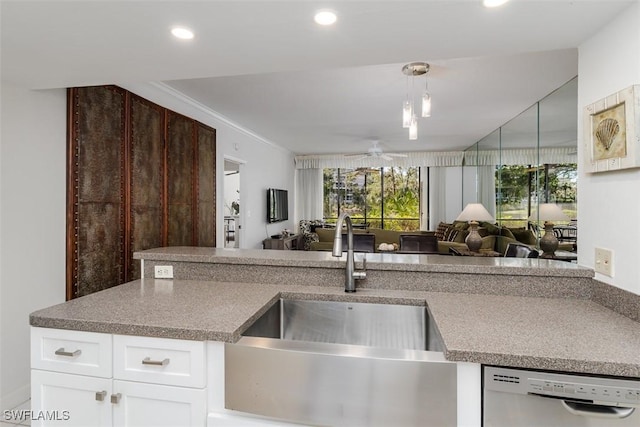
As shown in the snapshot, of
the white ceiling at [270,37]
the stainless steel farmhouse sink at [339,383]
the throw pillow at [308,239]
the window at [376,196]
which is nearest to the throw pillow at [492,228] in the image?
the window at [376,196]

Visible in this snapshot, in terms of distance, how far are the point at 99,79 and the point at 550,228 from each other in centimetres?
350

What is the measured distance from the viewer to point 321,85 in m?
3.39

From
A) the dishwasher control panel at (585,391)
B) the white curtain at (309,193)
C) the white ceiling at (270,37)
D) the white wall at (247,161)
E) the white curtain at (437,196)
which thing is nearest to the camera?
the dishwasher control panel at (585,391)

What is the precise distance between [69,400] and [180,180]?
8.85 feet

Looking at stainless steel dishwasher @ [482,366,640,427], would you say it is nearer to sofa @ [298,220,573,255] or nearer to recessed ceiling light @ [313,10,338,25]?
recessed ceiling light @ [313,10,338,25]

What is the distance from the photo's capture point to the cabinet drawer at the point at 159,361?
109 cm

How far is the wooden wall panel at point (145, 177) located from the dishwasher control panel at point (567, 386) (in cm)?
286

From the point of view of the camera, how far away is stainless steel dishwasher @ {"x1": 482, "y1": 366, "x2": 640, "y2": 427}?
861 millimetres

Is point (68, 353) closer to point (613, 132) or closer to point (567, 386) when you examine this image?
point (567, 386)

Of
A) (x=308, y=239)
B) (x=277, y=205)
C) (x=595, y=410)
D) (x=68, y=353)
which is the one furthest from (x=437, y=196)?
(x=68, y=353)

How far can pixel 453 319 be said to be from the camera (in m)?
1.19

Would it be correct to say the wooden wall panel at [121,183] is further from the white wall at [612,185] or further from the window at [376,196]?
the window at [376,196]

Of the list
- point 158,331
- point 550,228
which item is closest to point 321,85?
point 550,228

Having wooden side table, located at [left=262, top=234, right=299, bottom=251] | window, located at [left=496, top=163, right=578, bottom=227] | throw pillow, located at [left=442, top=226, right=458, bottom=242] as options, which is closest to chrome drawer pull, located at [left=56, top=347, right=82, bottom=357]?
window, located at [left=496, top=163, right=578, bottom=227]
